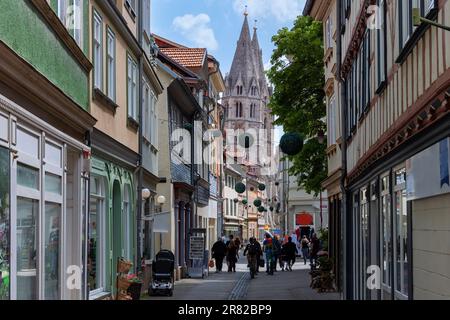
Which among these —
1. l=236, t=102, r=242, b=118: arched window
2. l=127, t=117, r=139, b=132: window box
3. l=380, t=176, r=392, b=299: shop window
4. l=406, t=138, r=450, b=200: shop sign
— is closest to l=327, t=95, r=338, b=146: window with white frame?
l=127, t=117, r=139, b=132: window box

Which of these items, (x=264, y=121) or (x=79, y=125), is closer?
(x=79, y=125)

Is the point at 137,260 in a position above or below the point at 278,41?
below

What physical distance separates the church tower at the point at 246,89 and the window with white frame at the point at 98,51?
15886 centimetres

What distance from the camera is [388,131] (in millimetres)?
12633

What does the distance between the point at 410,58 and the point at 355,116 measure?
8.31 meters

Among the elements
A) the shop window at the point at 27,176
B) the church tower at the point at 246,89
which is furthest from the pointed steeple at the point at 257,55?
the shop window at the point at 27,176

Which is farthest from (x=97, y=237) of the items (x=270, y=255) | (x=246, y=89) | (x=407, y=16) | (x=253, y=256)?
(x=246, y=89)

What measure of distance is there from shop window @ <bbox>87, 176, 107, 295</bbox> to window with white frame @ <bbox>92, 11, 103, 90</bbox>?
5.95 ft

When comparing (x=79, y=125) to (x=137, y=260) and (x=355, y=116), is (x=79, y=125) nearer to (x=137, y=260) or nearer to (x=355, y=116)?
(x=355, y=116)

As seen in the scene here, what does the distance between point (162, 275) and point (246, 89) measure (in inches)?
6237

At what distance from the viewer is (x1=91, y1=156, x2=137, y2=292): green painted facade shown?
681 inches

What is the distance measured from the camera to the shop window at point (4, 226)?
28.6 feet

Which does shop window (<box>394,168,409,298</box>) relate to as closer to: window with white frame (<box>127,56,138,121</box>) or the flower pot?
the flower pot
